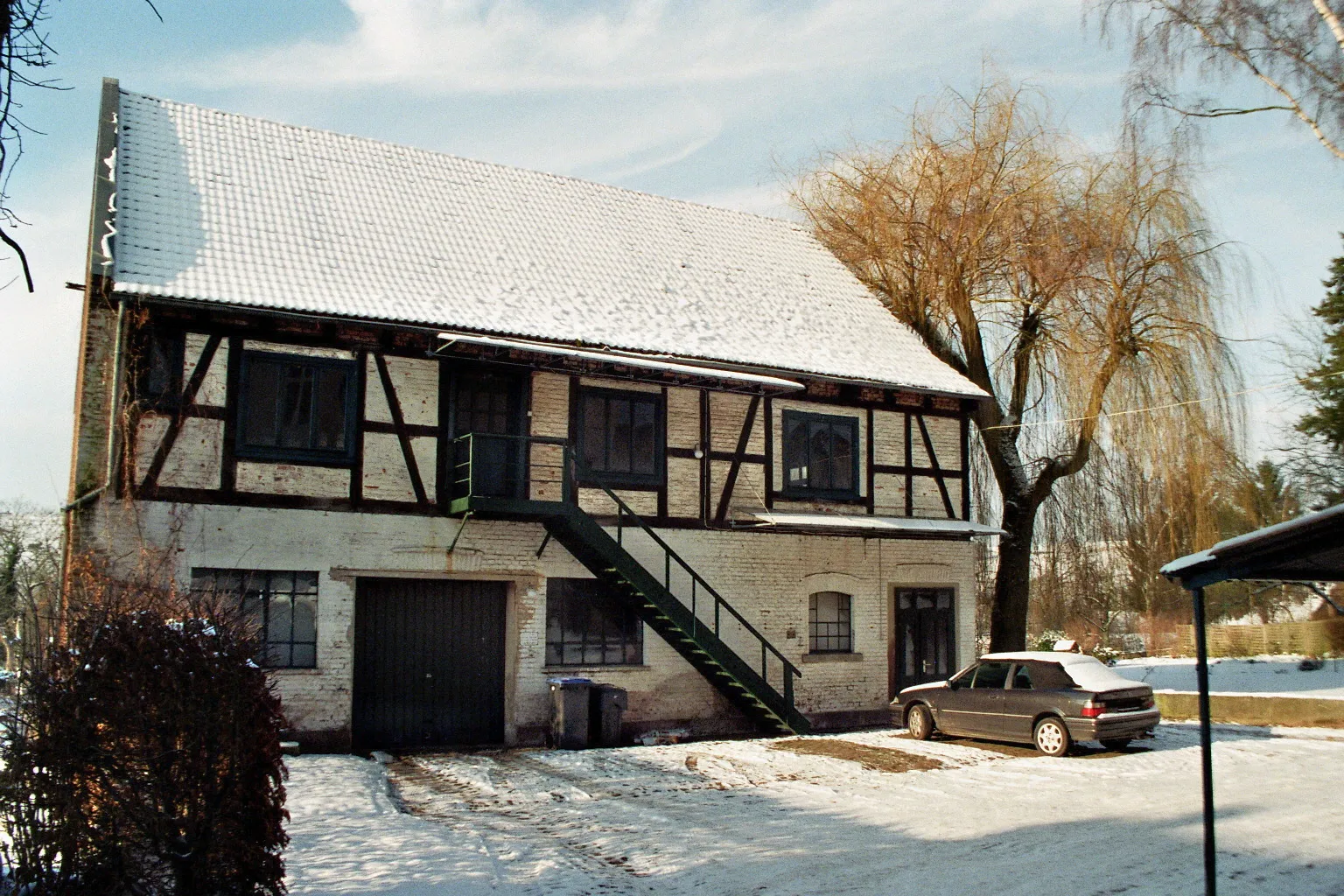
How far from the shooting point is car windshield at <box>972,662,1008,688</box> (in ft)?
54.3

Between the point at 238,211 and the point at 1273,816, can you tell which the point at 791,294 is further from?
the point at 1273,816

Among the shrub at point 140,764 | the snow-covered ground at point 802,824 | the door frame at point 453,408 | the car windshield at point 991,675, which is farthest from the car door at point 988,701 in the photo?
the shrub at point 140,764

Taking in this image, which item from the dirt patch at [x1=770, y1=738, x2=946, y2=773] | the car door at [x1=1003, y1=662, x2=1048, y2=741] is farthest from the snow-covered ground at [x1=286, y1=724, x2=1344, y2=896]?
the car door at [x1=1003, y1=662, x2=1048, y2=741]

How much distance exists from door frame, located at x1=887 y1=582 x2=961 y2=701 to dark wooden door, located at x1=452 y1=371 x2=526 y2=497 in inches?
292

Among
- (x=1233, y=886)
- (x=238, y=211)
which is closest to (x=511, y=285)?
(x=238, y=211)

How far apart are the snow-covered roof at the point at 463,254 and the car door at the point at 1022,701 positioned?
5.55 meters

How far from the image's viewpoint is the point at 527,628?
55.0 ft

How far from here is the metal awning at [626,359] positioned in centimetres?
1580

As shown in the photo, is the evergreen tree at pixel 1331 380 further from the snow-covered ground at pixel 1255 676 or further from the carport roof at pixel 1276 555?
the carport roof at pixel 1276 555

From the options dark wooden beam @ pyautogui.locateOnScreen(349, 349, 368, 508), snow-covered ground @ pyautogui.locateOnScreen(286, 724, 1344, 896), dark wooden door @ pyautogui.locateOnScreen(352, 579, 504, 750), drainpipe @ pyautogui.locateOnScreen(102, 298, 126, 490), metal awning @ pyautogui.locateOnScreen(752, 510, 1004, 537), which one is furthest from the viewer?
metal awning @ pyautogui.locateOnScreen(752, 510, 1004, 537)

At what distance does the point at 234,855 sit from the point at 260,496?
9161mm

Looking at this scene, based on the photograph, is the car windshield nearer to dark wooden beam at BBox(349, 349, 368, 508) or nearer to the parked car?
the parked car

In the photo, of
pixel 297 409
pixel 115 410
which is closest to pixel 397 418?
pixel 297 409

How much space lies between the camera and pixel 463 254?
1841cm
